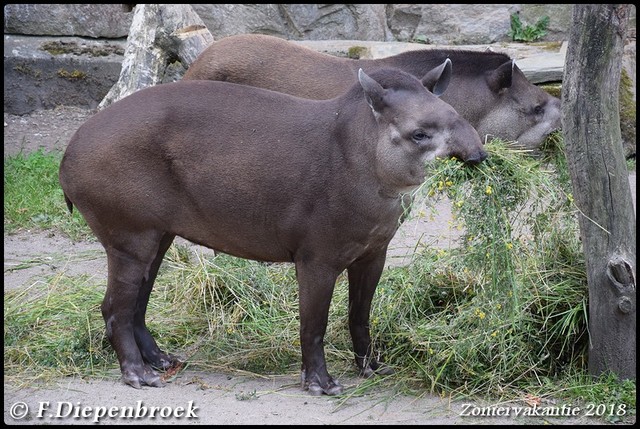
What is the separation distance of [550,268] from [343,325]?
1.46 meters

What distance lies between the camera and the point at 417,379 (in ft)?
19.2

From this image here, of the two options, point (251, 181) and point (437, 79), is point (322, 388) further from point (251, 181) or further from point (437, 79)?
point (437, 79)

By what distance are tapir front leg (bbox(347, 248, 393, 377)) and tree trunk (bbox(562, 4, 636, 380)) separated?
1.27 m

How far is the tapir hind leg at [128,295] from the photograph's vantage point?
19.2 feet

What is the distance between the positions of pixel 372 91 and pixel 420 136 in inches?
15.1

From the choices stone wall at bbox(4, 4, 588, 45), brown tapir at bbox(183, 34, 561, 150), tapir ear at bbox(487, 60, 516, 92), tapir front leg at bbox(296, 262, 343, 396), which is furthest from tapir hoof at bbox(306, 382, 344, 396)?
stone wall at bbox(4, 4, 588, 45)

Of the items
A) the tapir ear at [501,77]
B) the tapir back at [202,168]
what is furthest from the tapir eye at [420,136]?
the tapir ear at [501,77]

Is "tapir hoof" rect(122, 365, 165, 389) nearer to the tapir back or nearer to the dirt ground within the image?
the dirt ground

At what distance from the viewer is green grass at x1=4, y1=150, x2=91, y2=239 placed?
8969mm

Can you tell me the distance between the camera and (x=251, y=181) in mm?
5758

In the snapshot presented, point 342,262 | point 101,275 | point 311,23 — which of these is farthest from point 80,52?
point 342,262

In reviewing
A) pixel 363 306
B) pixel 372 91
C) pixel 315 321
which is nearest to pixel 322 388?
pixel 315 321

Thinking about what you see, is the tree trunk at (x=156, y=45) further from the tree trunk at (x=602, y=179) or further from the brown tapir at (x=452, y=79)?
the tree trunk at (x=602, y=179)

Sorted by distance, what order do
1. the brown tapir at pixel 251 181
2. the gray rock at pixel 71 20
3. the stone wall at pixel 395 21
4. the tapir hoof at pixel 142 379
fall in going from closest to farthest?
the brown tapir at pixel 251 181 → the tapir hoof at pixel 142 379 → the gray rock at pixel 71 20 → the stone wall at pixel 395 21
